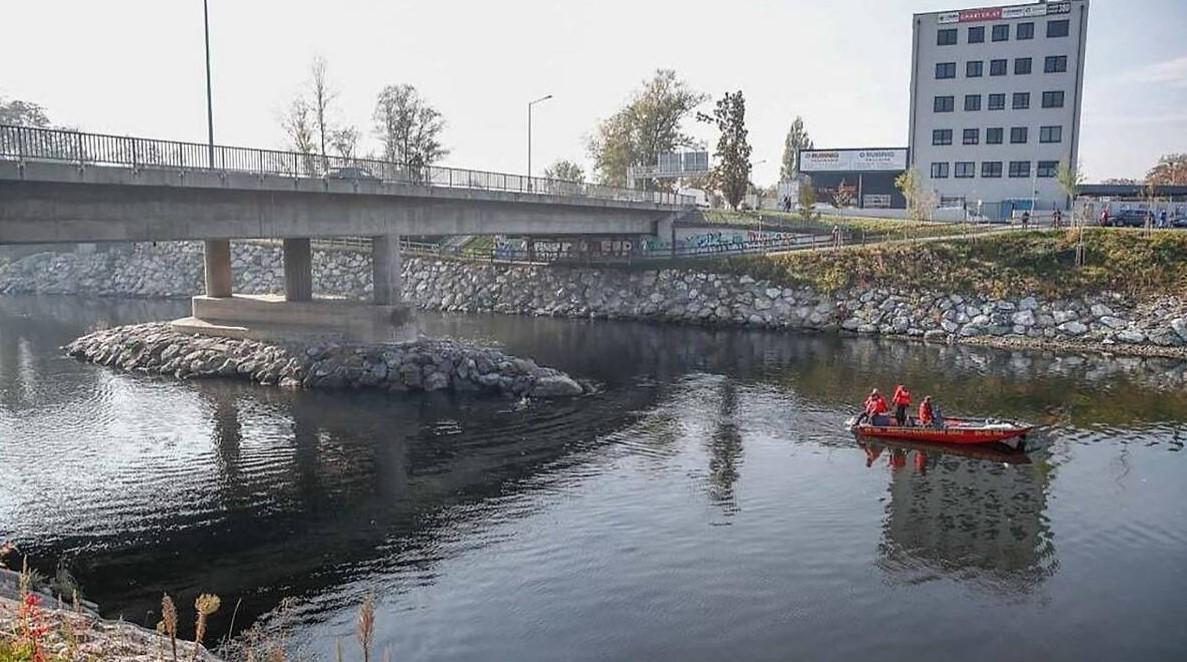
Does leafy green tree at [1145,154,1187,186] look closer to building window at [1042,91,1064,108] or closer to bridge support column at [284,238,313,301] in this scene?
building window at [1042,91,1064,108]

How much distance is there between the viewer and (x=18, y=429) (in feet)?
111

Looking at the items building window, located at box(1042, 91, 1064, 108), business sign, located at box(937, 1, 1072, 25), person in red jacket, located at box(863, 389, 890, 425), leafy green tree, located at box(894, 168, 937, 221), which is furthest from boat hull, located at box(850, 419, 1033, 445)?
business sign, located at box(937, 1, 1072, 25)

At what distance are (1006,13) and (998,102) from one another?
28.1 feet

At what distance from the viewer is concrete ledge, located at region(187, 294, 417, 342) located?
45.4 m

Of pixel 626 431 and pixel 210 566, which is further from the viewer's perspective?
Result: pixel 626 431

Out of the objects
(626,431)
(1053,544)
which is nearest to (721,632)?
(1053,544)

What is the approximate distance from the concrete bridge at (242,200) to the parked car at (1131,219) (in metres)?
41.0

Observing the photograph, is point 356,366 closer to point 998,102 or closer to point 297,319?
point 297,319

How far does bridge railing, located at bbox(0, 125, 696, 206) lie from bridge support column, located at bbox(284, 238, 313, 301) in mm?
4973

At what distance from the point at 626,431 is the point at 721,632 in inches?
662

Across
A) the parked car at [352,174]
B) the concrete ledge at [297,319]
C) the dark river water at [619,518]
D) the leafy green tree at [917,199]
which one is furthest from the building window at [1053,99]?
the concrete ledge at [297,319]

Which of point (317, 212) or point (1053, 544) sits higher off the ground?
point (317, 212)

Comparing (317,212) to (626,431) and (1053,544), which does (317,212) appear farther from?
(1053,544)

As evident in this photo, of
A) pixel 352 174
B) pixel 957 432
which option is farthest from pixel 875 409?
pixel 352 174
